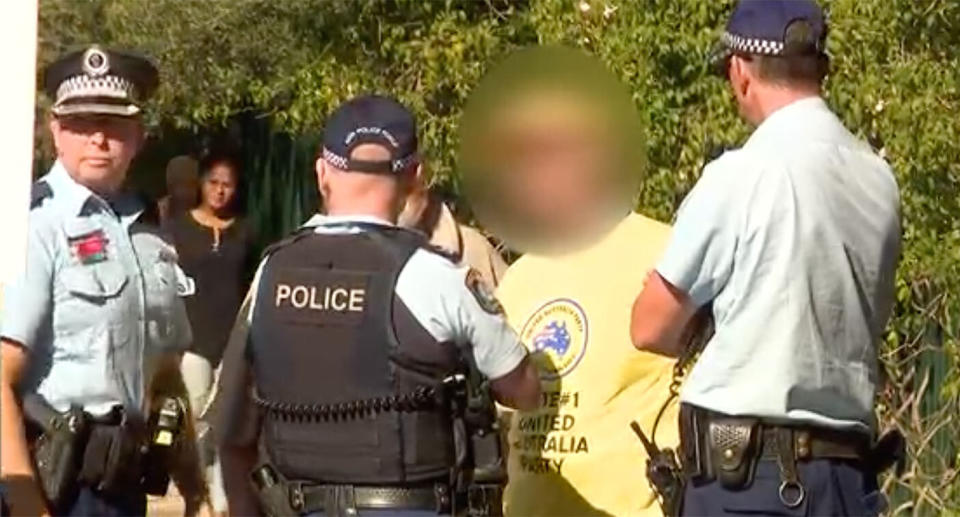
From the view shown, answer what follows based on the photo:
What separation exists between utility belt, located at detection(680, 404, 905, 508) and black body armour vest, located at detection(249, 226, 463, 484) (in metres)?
0.57

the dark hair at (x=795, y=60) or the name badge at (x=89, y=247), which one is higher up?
the dark hair at (x=795, y=60)

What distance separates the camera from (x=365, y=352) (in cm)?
545

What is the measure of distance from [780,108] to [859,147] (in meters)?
0.22

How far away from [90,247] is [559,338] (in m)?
1.19

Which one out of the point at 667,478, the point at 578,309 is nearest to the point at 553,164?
the point at 578,309

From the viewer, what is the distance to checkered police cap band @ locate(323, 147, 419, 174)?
562cm

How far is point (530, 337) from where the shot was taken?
6.02m

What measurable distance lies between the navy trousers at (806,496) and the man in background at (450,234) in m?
1.64

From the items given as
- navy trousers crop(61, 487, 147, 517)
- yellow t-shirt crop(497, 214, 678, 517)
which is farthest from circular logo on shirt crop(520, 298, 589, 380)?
navy trousers crop(61, 487, 147, 517)

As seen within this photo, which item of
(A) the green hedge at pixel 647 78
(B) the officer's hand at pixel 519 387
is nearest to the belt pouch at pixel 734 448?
(B) the officer's hand at pixel 519 387

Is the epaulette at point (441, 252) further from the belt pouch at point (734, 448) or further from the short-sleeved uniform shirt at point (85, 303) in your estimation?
the short-sleeved uniform shirt at point (85, 303)

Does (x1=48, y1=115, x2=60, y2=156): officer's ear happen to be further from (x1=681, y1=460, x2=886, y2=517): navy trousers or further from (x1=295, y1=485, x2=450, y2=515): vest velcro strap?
(x1=681, y1=460, x2=886, y2=517): navy trousers

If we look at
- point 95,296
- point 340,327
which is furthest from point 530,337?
point 95,296

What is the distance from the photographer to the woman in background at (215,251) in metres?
11.7
